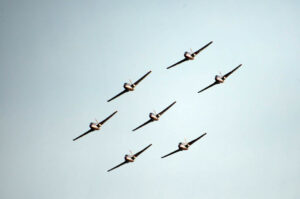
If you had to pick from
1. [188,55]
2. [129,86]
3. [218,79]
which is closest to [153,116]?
[129,86]

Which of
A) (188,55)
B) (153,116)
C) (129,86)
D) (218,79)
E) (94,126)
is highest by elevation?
(188,55)

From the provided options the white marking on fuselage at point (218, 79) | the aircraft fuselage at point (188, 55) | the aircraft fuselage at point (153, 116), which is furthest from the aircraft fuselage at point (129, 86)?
the white marking on fuselage at point (218, 79)

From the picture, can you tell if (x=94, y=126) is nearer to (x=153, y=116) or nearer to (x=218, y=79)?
(x=153, y=116)

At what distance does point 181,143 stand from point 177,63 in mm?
24604

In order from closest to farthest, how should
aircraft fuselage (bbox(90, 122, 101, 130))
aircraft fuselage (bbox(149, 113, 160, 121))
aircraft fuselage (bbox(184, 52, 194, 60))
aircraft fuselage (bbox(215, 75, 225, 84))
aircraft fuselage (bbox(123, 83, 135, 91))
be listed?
aircraft fuselage (bbox(123, 83, 135, 91)), aircraft fuselage (bbox(184, 52, 194, 60)), aircraft fuselage (bbox(149, 113, 160, 121)), aircraft fuselage (bbox(90, 122, 101, 130)), aircraft fuselage (bbox(215, 75, 225, 84))

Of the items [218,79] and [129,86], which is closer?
[129,86]

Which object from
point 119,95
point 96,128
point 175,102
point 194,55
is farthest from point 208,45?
point 96,128

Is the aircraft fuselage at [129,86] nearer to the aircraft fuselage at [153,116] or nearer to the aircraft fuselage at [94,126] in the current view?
the aircraft fuselage at [153,116]

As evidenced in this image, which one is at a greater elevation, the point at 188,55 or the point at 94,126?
the point at 188,55

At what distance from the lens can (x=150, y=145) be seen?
146 metres

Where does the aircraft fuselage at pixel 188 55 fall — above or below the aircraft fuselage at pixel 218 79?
above

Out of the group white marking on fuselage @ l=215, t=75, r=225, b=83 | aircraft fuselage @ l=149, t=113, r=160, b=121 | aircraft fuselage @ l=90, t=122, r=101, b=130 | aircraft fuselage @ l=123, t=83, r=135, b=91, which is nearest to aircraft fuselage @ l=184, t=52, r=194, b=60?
white marking on fuselage @ l=215, t=75, r=225, b=83

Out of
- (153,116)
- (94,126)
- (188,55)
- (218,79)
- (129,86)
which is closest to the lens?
(129,86)

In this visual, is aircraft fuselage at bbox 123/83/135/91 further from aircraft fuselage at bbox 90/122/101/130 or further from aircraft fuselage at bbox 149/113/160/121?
aircraft fuselage at bbox 90/122/101/130
